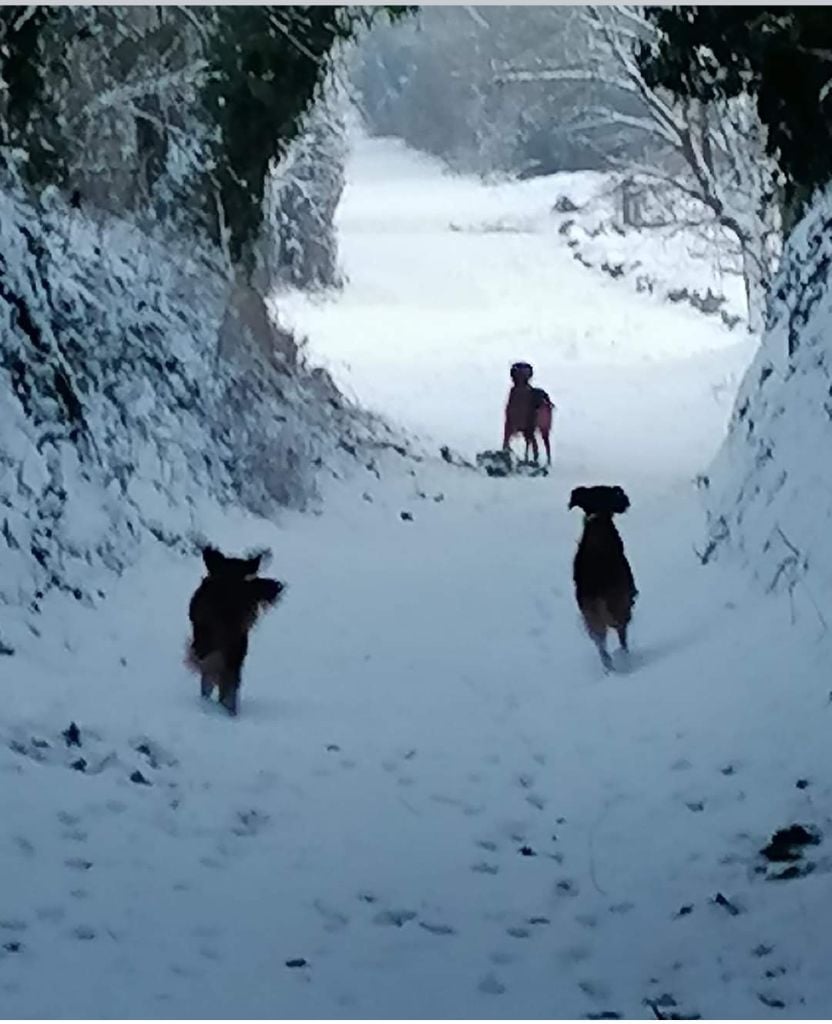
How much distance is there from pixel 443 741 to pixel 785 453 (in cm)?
128

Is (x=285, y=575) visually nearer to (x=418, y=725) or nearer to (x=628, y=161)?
(x=418, y=725)

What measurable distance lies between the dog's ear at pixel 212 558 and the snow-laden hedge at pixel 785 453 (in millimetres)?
1223

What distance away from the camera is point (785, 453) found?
12.3 feet

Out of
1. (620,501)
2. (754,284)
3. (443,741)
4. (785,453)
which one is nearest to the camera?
(443,741)

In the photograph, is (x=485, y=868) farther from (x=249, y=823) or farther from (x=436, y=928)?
(x=249, y=823)

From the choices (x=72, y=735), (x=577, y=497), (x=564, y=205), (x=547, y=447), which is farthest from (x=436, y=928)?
(x=564, y=205)

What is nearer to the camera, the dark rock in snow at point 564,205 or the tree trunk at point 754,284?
the dark rock in snow at point 564,205

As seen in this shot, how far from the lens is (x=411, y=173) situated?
358 cm

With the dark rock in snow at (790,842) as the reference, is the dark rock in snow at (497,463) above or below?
above

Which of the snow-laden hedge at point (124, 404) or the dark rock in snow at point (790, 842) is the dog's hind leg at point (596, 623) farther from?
the snow-laden hedge at point (124, 404)

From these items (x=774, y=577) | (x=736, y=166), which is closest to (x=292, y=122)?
(x=736, y=166)

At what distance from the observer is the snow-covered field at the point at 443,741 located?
8.37 feet

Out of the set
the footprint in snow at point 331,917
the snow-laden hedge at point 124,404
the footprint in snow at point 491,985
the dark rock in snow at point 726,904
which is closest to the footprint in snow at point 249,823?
the footprint in snow at point 331,917

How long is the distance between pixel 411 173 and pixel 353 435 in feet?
2.96
